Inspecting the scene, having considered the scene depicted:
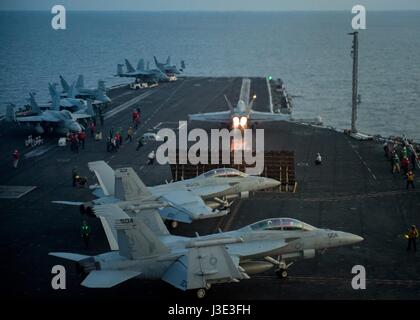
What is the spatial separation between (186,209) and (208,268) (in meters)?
10.3

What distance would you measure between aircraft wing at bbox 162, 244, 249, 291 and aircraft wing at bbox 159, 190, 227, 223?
326 inches

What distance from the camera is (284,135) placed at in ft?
217

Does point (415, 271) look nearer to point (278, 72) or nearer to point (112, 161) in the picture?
point (112, 161)

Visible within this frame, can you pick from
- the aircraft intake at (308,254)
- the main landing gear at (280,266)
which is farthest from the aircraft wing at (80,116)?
the aircraft intake at (308,254)

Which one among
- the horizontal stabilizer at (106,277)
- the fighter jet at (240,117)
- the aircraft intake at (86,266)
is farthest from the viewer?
the fighter jet at (240,117)

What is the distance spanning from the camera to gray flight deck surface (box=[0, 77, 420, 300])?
1143 inches

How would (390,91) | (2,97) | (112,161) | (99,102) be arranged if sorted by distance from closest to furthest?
(112,161)
(99,102)
(2,97)
(390,91)

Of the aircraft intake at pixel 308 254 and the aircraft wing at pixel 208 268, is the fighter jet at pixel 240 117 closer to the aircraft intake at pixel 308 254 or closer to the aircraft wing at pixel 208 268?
the aircraft intake at pixel 308 254

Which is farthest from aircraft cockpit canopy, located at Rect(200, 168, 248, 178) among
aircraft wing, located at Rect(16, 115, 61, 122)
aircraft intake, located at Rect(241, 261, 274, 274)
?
aircraft wing, located at Rect(16, 115, 61, 122)

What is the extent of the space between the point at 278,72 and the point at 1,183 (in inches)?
5639

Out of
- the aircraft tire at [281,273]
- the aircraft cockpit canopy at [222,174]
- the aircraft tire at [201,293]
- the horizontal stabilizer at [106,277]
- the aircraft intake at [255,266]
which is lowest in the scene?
the aircraft tire at [281,273]

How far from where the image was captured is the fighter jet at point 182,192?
35781mm

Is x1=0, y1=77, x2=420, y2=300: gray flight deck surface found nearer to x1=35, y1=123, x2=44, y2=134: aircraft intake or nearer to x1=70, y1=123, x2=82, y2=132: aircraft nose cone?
x1=35, y1=123, x2=44, y2=134: aircraft intake

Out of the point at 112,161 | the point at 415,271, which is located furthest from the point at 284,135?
the point at 415,271
